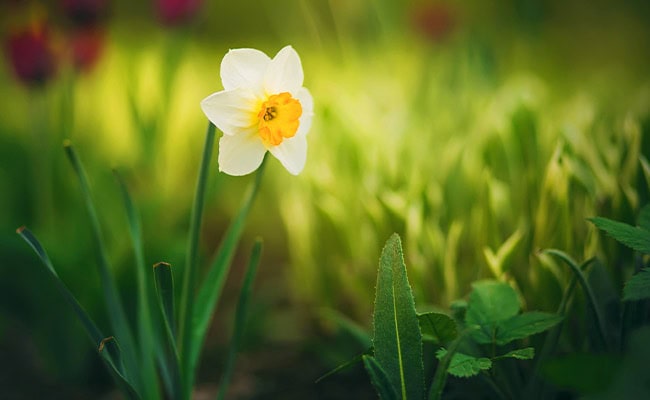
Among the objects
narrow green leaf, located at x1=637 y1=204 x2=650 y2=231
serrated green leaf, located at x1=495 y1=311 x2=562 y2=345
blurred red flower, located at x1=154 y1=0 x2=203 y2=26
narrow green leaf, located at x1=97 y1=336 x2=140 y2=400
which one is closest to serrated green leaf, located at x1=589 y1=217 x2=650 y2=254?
narrow green leaf, located at x1=637 y1=204 x2=650 y2=231

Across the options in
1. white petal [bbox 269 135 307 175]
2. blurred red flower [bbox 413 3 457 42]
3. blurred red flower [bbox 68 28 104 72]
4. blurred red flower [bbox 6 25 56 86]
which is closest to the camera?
white petal [bbox 269 135 307 175]

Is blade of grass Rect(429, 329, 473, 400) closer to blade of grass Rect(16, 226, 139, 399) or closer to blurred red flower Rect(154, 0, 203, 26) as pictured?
blade of grass Rect(16, 226, 139, 399)

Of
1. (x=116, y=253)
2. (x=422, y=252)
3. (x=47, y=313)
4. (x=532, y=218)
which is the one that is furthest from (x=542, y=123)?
(x=47, y=313)

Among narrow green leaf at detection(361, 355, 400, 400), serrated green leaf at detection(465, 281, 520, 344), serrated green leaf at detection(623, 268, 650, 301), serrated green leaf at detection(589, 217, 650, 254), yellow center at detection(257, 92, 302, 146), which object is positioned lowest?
narrow green leaf at detection(361, 355, 400, 400)

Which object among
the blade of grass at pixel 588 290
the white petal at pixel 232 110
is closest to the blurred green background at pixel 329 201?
the blade of grass at pixel 588 290

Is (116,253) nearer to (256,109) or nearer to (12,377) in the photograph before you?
(12,377)

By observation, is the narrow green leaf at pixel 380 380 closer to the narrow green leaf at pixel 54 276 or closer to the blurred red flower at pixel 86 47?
the narrow green leaf at pixel 54 276

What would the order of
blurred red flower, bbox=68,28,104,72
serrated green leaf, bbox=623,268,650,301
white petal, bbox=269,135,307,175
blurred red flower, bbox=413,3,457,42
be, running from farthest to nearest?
blurred red flower, bbox=413,3,457,42
blurred red flower, bbox=68,28,104,72
white petal, bbox=269,135,307,175
serrated green leaf, bbox=623,268,650,301
